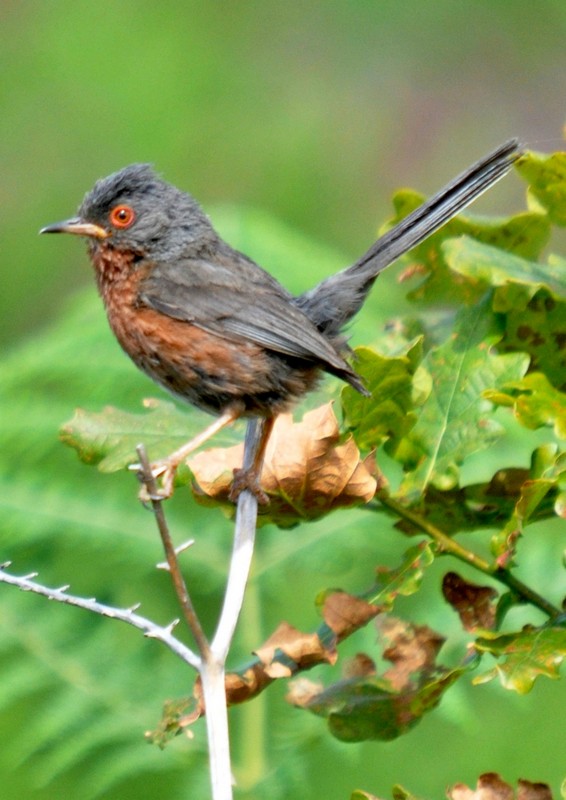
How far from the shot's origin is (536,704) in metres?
5.04

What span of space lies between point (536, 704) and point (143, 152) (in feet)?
17.3

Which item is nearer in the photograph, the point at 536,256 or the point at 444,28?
the point at 536,256

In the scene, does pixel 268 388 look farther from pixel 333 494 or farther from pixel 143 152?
pixel 143 152

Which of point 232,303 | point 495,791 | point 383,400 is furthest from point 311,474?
point 232,303

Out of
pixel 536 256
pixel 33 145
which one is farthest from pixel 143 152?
pixel 536 256

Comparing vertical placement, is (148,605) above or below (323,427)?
below

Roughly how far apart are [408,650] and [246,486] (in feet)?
1.61

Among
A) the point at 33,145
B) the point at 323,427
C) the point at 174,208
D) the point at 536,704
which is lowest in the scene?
the point at 536,704

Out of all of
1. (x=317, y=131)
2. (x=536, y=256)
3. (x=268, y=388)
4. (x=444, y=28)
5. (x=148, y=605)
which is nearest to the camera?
(x=536, y=256)

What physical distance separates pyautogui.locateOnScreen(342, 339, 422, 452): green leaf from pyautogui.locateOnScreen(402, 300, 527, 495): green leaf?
5 cm

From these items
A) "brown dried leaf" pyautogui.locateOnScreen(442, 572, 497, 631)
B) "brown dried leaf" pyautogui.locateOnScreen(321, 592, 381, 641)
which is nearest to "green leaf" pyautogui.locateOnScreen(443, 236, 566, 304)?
"brown dried leaf" pyautogui.locateOnScreen(442, 572, 497, 631)

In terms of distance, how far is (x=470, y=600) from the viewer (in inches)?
102

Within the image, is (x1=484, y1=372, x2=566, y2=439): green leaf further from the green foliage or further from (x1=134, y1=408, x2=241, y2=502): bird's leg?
(x1=134, y1=408, x2=241, y2=502): bird's leg

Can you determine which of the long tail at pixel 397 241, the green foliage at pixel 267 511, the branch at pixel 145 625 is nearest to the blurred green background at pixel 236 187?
the green foliage at pixel 267 511
